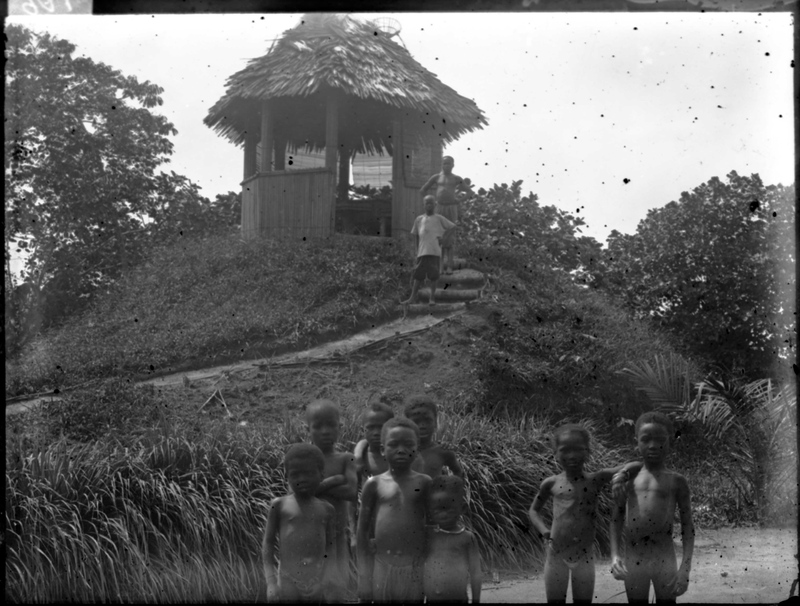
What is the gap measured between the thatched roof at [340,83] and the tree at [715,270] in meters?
2.66

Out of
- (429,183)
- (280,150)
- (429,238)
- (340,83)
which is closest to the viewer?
(429,238)

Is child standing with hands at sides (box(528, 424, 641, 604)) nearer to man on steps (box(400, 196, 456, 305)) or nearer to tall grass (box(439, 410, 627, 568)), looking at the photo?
tall grass (box(439, 410, 627, 568))

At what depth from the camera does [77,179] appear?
7.39 metres

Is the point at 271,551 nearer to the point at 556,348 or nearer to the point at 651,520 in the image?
the point at 651,520

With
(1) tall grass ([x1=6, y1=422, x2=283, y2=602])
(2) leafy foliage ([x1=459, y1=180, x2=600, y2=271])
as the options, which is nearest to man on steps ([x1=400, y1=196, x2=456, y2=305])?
(2) leafy foliage ([x1=459, y1=180, x2=600, y2=271])

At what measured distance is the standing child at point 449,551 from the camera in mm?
3445

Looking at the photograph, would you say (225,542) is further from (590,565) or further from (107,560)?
(590,565)

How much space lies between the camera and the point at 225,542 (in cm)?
481

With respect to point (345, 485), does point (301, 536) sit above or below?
below

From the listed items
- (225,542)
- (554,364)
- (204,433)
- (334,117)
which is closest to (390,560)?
(225,542)

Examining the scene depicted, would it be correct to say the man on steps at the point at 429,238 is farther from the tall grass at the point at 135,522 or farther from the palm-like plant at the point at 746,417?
the tall grass at the point at 135,522

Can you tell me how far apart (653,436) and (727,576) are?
187 cm

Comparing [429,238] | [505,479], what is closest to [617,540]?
[505,479]

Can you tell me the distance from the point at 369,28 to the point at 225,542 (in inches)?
260
